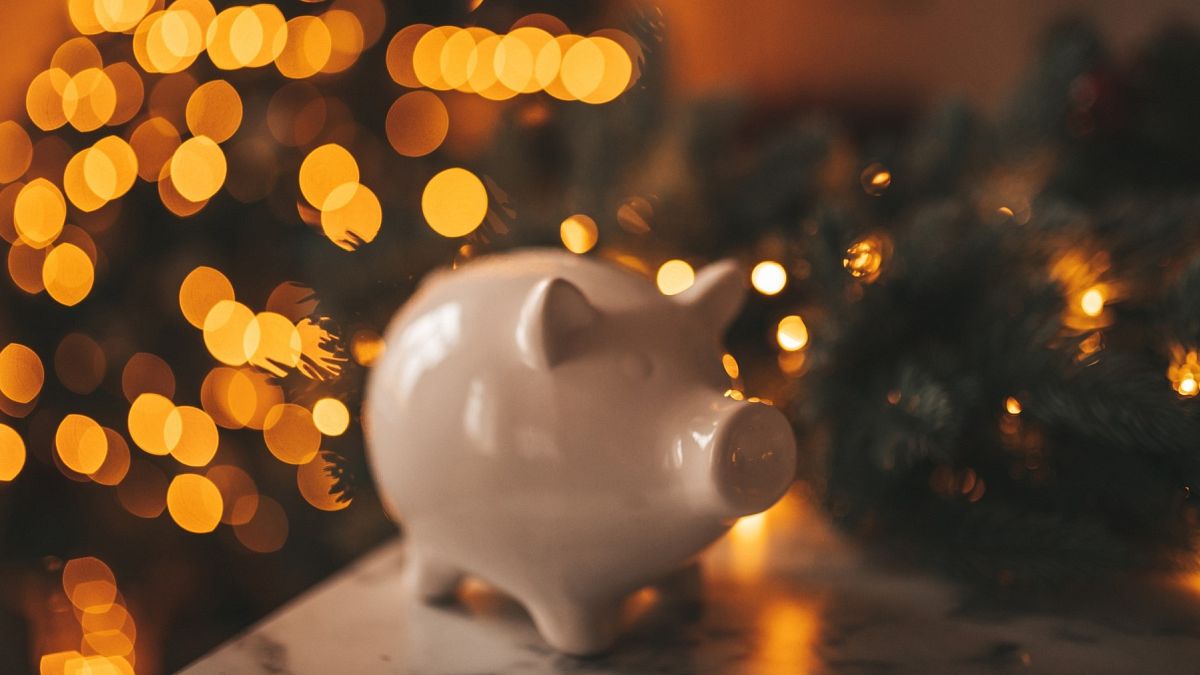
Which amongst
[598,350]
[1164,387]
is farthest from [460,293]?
[1164,387]

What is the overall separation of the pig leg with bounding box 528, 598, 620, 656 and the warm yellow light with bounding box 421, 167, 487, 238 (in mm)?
349

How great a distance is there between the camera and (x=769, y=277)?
692 millimetres

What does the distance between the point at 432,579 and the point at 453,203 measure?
38cm

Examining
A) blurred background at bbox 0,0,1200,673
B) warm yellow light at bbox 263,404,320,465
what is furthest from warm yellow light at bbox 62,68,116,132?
warm yellow light at bbox 263,404,320,465

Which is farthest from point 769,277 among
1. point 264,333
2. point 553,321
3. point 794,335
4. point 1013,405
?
point 264,333

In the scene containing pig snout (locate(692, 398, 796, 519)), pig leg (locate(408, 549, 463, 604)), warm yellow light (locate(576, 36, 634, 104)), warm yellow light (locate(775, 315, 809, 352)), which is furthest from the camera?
warm yellow light (locate(576, 36, 634, 104))

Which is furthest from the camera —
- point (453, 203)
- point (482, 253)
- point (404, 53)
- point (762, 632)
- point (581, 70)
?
point (581, 70)

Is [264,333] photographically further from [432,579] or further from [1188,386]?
[1188,386]

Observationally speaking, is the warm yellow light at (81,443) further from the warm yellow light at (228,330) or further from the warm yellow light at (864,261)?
the warm yellow light at (864,261)

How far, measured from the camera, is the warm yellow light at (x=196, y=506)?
1.01 m

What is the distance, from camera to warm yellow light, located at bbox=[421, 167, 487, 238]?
80cm

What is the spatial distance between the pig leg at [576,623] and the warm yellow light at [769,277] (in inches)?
11.1

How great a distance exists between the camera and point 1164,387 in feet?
1.65

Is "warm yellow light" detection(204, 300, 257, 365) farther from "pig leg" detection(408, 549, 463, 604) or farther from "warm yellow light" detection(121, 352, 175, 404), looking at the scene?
"pig leg" detection(408, 549, 463, 604)
